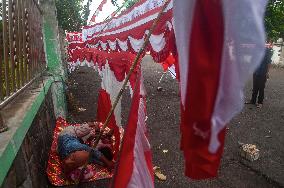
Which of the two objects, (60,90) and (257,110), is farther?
(257,110)

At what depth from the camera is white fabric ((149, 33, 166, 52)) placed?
4.06 metres

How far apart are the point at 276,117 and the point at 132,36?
504 centimetres

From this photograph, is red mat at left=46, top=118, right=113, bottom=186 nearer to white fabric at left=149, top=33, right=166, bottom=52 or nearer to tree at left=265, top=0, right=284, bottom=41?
white fabric at left=149, top=33, right=166, bottom=52

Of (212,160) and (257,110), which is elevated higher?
(212,160)

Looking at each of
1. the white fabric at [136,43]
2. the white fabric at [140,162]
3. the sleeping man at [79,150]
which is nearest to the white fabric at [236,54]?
the white fabric at [140,162]

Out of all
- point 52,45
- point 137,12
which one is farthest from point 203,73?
point 52,45

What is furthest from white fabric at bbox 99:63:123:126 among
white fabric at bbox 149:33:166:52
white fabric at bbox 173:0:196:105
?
white fabric at bbox 173:0:196:105

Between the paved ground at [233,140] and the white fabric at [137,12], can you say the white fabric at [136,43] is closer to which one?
the white fabric at [137,12]

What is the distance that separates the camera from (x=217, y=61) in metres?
1.40

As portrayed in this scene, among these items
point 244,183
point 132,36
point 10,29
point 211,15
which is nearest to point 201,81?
point 211,15

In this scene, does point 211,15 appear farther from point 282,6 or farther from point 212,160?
point 282,6

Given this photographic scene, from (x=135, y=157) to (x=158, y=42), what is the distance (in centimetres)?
191

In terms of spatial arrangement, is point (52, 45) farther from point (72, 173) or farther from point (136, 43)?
point (72, 173)

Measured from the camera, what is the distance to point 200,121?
56.8 inches
